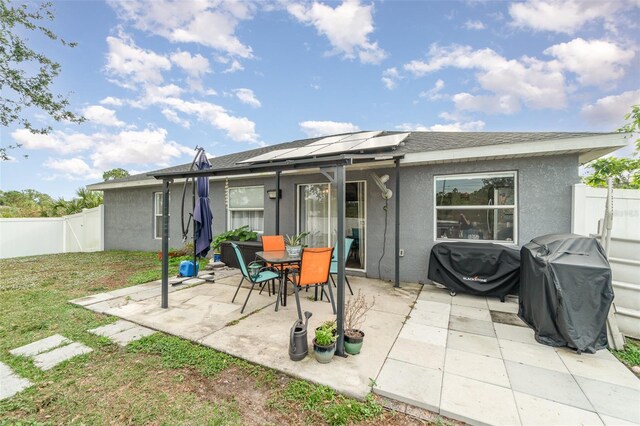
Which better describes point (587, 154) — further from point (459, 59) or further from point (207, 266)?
point (207, 266)

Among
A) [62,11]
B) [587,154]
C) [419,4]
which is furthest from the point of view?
[62,11]

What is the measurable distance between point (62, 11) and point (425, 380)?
13.1 meters

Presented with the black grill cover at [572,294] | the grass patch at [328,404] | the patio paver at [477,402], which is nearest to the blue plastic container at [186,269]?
the grass patch at [328,404]

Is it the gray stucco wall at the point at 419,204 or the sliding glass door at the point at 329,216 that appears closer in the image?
the gray stucco wall at the point at 419,204

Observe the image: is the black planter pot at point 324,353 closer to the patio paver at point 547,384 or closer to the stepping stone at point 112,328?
the patio paver at point 547,384

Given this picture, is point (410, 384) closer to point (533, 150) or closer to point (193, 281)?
point (533, 150)

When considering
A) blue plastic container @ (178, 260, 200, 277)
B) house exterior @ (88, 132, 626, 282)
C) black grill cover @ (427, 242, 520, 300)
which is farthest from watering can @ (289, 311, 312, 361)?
blue plastic container @ (178, 260, 200, 277)

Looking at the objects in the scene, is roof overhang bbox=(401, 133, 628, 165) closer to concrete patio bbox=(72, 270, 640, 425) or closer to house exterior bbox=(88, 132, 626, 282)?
house exterior bbox=(88, 132, 626, 282)

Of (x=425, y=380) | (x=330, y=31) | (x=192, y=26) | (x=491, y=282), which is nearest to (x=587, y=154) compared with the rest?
(x=491, y=282)

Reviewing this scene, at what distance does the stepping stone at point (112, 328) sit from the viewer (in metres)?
3.22

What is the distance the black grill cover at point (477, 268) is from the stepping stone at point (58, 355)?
17.0 feet

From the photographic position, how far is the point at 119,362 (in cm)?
263

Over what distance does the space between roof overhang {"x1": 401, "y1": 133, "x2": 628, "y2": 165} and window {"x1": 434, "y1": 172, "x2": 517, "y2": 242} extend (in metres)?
0.45

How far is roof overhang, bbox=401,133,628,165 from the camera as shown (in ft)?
12.3
